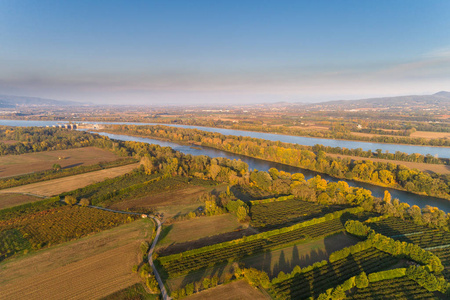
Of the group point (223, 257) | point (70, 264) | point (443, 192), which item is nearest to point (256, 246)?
point (223, 257)

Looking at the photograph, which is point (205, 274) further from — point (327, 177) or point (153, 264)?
point (327, 177)

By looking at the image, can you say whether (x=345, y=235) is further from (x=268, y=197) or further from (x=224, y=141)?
(x=224, y=141)

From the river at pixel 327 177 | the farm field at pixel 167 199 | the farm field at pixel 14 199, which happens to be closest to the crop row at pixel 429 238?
the river at pixel 327 177

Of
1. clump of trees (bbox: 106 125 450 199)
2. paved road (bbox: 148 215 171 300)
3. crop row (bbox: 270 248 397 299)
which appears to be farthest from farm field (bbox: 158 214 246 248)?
clump of trees (bbox: 106 125 450 199)

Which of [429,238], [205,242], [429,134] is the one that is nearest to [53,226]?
[205,242]

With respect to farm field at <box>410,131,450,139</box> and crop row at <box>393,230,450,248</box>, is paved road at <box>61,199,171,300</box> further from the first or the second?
farm field at <box>410,131,450,139</box>

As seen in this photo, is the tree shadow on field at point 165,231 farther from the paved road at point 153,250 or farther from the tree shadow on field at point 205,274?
the tree shadow on field at point 205,274
